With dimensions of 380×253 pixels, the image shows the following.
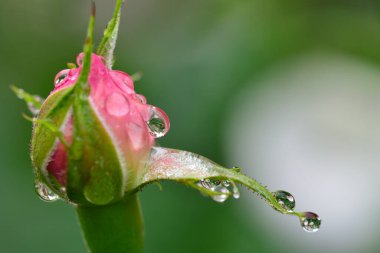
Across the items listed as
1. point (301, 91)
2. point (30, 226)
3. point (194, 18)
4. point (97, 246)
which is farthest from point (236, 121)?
point (97, 246)

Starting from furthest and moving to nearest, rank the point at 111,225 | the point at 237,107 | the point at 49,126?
the point at 237,107 → the point at 111,225 → the point at 49,126

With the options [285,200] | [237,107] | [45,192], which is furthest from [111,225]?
[237,107]

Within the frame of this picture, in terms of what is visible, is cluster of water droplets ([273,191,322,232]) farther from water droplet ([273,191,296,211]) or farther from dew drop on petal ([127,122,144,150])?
dew drop on petal ([127,122,144,150])

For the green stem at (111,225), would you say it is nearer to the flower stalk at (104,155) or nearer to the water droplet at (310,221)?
the flower stalk at (104,155)

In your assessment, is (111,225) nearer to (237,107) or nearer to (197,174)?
(197,174)

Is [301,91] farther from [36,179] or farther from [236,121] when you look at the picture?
[36,179]
